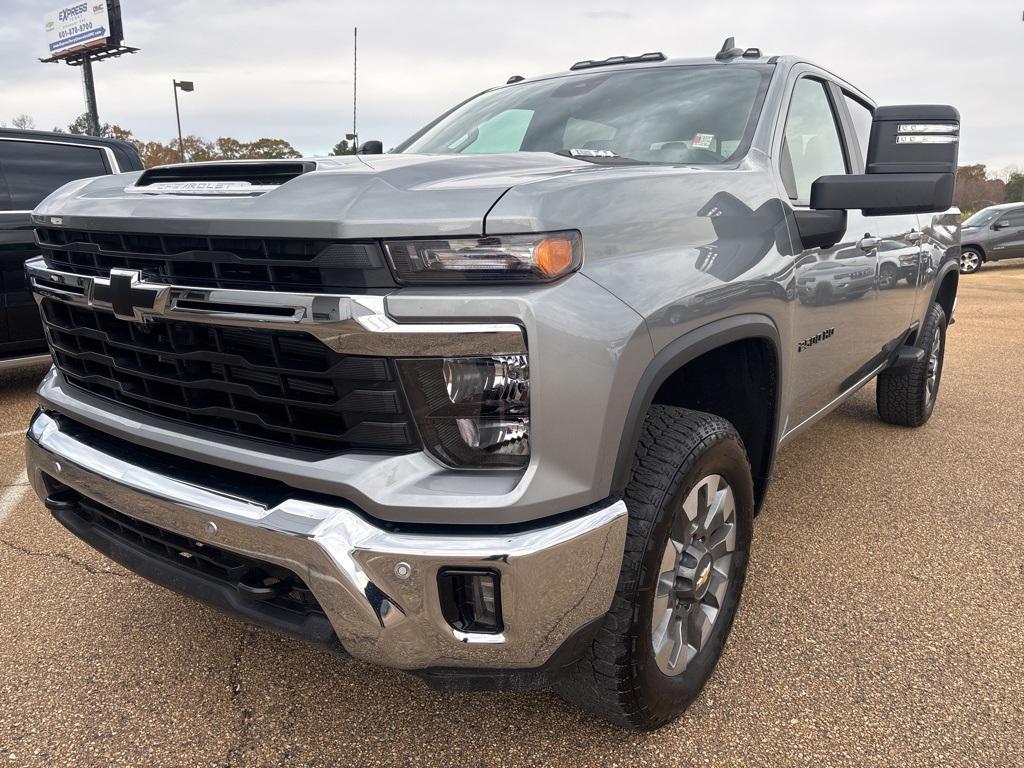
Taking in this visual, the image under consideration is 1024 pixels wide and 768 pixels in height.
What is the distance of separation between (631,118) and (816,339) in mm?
1010

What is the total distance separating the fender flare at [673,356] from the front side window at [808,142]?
67 cm

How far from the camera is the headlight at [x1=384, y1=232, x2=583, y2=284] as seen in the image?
5.14 feet

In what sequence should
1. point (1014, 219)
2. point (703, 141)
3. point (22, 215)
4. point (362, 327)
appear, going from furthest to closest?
point (1014, 219) → point (22, 215) → point (703, 141) → point (362, 327)

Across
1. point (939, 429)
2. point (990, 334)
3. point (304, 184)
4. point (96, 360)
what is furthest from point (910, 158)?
point (990, 334)

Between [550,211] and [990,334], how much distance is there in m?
9.43

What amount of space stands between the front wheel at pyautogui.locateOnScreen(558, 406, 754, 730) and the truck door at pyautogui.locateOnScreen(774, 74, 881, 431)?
0.63 meters

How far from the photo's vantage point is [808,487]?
3.90 m

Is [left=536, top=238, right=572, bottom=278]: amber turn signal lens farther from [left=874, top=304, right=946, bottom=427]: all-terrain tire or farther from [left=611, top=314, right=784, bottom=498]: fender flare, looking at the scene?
[left=874, top=304, right=946, bottom=427]: all-terrain tire

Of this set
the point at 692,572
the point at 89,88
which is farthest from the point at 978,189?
the point at 692,572

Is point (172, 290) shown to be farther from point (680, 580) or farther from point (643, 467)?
point (680, 580)

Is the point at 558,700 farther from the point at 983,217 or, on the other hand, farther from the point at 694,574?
the point at 983,217

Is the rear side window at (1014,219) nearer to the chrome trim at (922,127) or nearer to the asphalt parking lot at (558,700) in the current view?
the asphalt parking lot at (558,700)

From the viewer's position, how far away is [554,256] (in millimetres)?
1607

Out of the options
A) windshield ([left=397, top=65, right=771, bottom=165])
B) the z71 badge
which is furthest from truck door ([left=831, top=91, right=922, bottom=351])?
windshield ([left=397, top=65, right=771, bottom=165])
